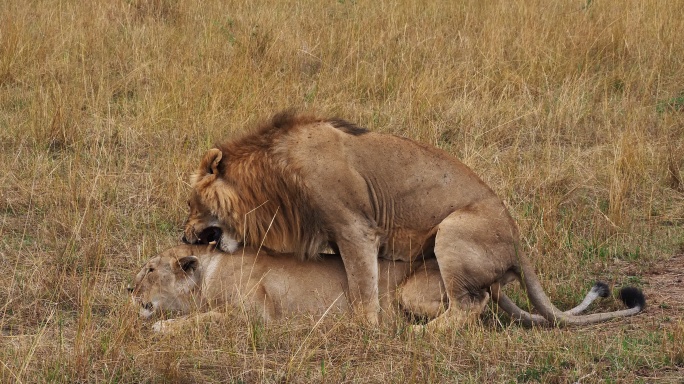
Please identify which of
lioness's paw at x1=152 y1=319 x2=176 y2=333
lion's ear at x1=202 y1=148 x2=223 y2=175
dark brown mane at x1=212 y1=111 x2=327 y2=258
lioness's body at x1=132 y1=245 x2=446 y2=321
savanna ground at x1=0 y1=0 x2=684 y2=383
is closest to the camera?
savanna ground at x1=0 y1=0 x2=684 y2=383

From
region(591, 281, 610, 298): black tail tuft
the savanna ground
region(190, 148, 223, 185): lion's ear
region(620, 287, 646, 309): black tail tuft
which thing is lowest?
the savanna ground

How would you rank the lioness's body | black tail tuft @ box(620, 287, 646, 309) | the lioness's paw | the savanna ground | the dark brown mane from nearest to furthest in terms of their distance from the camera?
the savanna ground → the lioness's paw → black tail tuft @ box(620, 287, 646, 309) → the lioness's body → the dark brown mane

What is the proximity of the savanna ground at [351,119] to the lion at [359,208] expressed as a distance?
343 mm

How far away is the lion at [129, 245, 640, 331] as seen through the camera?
5.34m

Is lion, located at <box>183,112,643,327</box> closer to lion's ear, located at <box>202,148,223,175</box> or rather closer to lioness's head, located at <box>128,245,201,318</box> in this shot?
lion's ear, located at <box>202,148,223,175</box>

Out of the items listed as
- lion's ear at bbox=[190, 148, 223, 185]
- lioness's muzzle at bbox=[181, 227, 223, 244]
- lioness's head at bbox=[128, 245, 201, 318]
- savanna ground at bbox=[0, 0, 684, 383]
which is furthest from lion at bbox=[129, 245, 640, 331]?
lion's ear at bbox=[190, 148, 223, 185]

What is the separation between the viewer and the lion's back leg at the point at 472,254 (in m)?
5.30

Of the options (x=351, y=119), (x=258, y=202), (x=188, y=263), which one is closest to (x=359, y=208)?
(x=258, y=202)

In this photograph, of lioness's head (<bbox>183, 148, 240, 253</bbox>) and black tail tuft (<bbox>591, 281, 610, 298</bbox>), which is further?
lioness's head (<bbox>183, 148, 240, 253</bbox>)

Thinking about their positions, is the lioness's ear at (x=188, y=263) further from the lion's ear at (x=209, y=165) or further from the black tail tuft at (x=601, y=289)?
the black tail tuft at (x=601, y=289)

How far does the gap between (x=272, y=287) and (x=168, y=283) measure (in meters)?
0.51

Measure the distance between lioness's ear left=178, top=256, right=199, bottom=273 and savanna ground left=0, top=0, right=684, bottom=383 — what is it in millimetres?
356

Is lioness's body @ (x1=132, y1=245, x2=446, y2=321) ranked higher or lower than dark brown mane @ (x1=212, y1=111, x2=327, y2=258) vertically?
lower

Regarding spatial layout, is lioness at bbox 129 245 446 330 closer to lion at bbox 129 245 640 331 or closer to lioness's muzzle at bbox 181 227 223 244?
lion at bbox 129 245 640 331
